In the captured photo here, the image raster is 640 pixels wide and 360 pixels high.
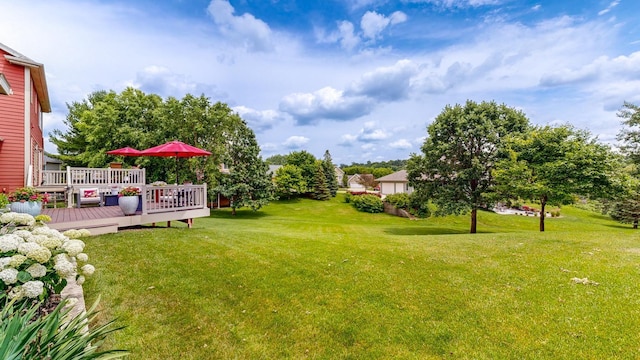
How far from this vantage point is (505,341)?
3.21 metres

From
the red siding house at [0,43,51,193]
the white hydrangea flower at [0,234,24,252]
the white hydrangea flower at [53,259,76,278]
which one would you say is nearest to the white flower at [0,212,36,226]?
the white hydrangea flower at [0,234,24,252]

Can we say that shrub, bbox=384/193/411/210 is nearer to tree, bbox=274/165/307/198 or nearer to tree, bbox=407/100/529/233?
tree, bbox=407/100/529/233

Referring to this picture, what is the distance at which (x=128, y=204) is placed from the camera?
27.1 feet

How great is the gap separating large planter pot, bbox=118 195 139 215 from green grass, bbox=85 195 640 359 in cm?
144

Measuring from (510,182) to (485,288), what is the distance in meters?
10.3

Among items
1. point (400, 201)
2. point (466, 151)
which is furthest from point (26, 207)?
point (400, 201)

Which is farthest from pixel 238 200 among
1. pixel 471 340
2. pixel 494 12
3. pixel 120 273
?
pixel 471 340

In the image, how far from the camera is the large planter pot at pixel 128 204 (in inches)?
325

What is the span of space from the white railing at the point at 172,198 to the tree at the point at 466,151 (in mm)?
12216

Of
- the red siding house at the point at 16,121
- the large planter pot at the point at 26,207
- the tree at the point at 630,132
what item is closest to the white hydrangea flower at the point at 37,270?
the large planter pot at the point at 26,207

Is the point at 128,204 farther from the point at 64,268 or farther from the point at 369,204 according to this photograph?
the point at 369,204

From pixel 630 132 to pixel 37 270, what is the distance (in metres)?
31.9

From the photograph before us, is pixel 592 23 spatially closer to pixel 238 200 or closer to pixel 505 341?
pixel 505 341

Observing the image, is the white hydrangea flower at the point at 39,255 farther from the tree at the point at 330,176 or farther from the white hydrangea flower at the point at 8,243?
the tree at the point at 330,176
